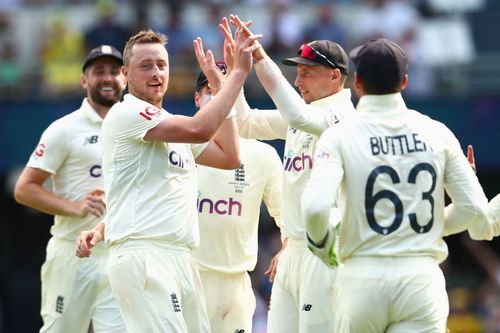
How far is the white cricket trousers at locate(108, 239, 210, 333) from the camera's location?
7223 millimetres

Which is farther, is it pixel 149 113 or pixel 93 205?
pixel 93 205

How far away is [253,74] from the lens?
53.4 ft

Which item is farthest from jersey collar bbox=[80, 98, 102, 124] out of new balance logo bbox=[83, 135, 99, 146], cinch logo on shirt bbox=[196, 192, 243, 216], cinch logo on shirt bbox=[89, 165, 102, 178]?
cinch logo on shirt bbox=[196, 192, 243, 216]

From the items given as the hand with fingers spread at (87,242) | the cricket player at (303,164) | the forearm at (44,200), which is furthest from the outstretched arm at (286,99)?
the forearm at (44,200)

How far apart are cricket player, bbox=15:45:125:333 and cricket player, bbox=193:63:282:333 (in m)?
0.96

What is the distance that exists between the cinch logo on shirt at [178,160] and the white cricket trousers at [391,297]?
56.7 inches

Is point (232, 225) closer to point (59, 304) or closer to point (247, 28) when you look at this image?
point (59, 304)

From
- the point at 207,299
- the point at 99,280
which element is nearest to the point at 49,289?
the point at 99,280

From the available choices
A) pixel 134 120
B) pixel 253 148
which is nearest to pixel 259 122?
pixel 253 148

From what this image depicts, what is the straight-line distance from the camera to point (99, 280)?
9.49 m

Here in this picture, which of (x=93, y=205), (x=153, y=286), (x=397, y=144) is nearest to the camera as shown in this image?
(x=397, y=144)

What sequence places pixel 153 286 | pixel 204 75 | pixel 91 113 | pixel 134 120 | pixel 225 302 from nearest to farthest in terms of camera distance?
pixel 153 286 → pixel 134 120 → pixel 204 75 → pixel 225 302 → pixel 91 113

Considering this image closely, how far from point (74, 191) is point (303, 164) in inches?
94.1

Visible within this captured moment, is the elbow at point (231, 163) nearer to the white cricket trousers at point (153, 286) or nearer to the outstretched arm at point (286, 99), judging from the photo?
the outstretched arm at point (286, 99)
